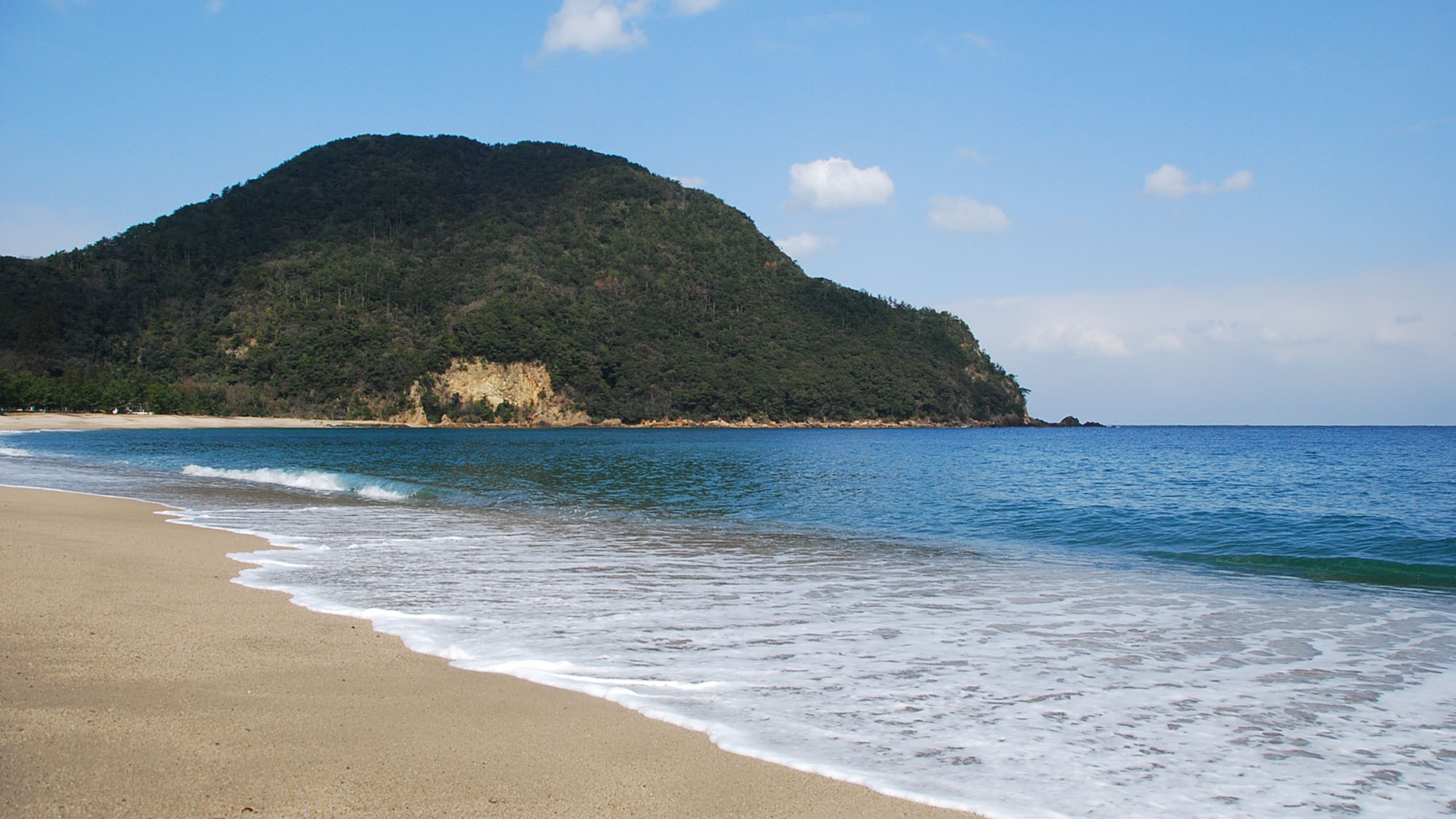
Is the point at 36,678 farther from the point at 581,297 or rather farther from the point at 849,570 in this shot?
the point at 581,297

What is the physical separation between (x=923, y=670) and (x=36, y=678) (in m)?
5.35

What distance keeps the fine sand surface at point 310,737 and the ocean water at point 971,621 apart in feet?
1.23

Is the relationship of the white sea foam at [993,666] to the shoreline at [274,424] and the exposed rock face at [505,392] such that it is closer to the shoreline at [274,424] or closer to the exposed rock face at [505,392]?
the shoreline at [274,424]

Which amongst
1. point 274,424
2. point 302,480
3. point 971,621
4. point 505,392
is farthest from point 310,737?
point 505,392

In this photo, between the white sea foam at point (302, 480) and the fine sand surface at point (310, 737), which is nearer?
the fine sand surface at point (310, 737)

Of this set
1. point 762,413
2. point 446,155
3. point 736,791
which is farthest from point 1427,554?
point 446,155

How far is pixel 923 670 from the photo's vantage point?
5793mm

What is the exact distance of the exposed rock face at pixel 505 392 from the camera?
11194cm

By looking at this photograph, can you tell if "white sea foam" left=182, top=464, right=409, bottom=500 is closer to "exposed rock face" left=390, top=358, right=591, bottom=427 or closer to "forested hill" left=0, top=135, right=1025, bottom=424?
"forested hill" left=0, top=135, right=1025, bottom=424

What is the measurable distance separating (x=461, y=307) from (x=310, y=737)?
129333mm

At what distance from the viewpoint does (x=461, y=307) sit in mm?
126188

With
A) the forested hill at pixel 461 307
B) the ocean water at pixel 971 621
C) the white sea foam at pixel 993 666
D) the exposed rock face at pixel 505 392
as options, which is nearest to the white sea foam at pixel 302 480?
the ocean water at pixel 971 621

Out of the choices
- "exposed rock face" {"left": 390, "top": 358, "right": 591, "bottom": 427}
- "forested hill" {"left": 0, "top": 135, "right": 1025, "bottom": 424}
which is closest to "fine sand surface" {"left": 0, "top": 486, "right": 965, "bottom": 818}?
"forested hill" {"left": 0, "top": 135, "right": 1025, "bottom": 424}

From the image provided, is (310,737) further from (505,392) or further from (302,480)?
(505,392)
